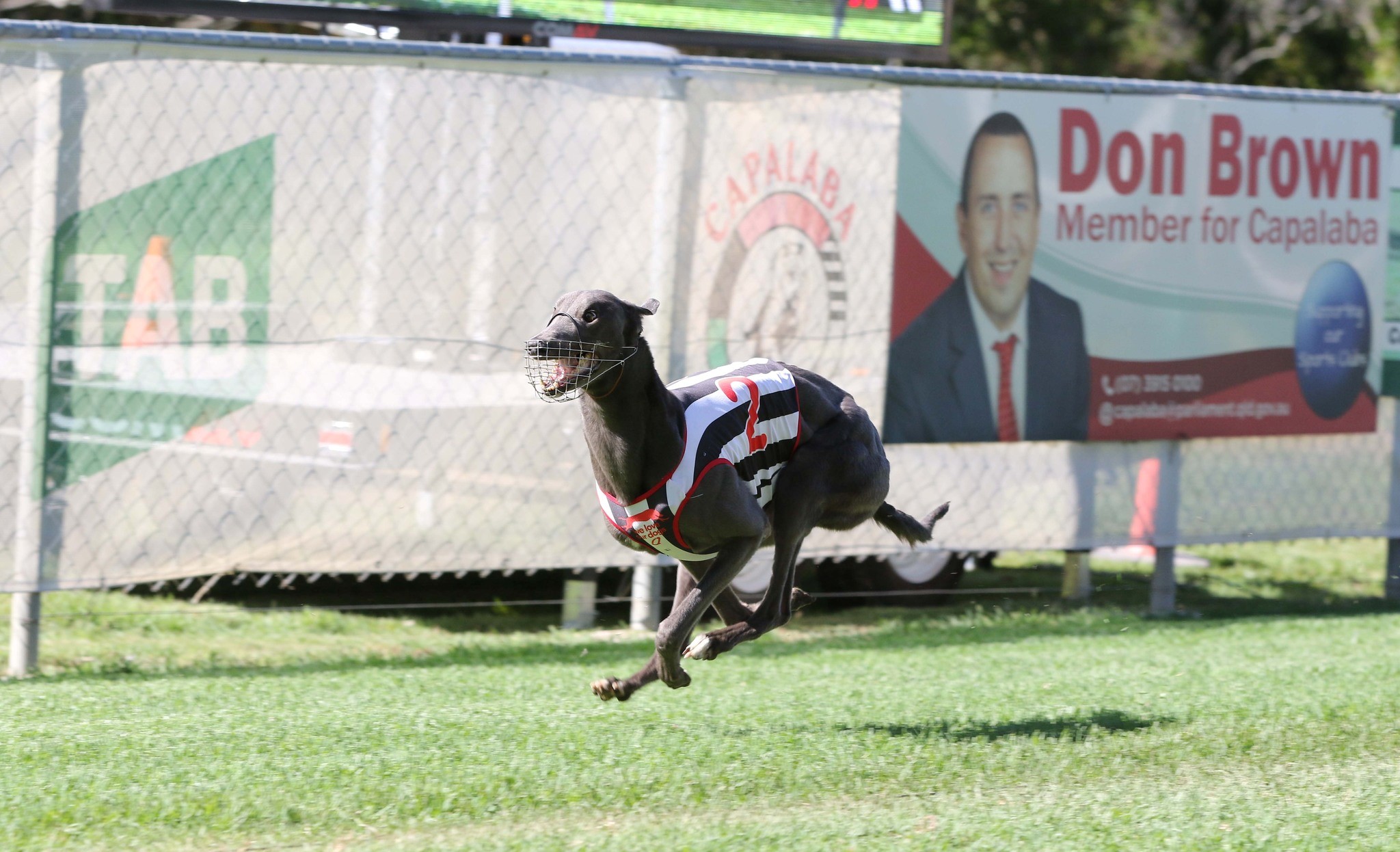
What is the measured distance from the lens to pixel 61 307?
621cm

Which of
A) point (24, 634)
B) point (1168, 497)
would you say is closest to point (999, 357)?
point (1168, 497)

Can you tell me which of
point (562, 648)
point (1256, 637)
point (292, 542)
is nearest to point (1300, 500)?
point (1256, 637)

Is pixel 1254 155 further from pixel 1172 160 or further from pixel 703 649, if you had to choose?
pixel 703 649

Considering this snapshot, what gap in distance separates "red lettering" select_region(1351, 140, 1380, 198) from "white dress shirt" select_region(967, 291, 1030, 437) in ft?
7.24

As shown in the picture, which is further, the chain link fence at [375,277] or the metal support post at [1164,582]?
the metal support post at [1164,582]

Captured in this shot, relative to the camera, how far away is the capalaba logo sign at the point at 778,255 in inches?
292

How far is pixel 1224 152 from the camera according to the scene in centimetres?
848

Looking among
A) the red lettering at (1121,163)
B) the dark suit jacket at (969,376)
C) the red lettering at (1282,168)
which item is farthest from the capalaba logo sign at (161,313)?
the red lettering at (1282,168)

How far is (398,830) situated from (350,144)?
11.2 ft

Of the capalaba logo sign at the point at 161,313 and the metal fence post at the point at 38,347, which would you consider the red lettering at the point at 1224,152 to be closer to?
the capalaba logo sign at the point at 161,313

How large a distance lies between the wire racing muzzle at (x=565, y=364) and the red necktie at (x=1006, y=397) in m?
4.11

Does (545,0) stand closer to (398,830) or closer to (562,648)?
(562,648)

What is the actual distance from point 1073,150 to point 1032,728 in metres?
3.64

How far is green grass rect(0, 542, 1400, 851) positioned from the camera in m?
4.31
